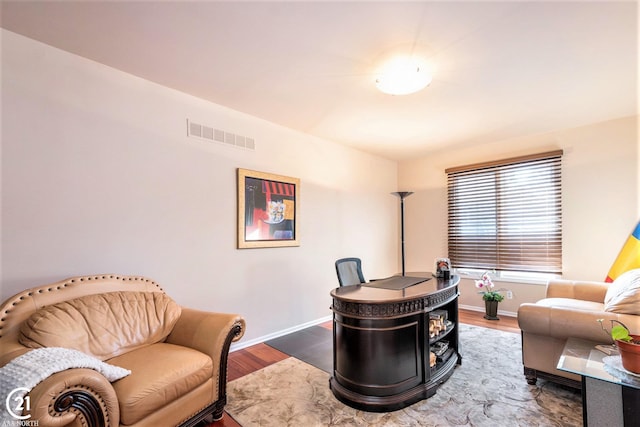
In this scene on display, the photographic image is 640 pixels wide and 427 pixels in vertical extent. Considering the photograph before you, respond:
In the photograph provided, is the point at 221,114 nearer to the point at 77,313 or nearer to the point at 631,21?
the point at 77,313

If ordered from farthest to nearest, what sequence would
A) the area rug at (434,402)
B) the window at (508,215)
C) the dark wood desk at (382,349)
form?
the window at (508,215) → the dark wood desk at (382,349) → the area rug at (434,402)

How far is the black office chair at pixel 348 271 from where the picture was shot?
307 centimetres

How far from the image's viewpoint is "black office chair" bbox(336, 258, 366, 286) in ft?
10.1

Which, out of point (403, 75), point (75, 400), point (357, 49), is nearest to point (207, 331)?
point (75, 400)

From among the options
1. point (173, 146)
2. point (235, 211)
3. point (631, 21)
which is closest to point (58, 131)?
point (173, 146)

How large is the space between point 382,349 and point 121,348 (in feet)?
5.89

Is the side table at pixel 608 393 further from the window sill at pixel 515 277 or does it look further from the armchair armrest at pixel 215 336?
the window sill at pixel 515 277

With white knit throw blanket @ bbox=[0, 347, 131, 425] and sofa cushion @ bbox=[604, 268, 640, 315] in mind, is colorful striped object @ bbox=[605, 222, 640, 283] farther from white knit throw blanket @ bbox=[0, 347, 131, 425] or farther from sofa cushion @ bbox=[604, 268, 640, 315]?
white knit throw blanket @ bbox=[0, 347, 131, 425]

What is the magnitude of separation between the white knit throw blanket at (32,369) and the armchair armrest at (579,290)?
402cm

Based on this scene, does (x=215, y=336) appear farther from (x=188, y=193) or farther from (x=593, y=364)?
(x=593, y=364)

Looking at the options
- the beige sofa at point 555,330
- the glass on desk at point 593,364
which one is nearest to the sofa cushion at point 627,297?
the beige sofa at point 555,330

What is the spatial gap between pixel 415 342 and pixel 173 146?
2.76 m

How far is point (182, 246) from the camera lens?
113 inches

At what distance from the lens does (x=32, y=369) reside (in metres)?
1.32
